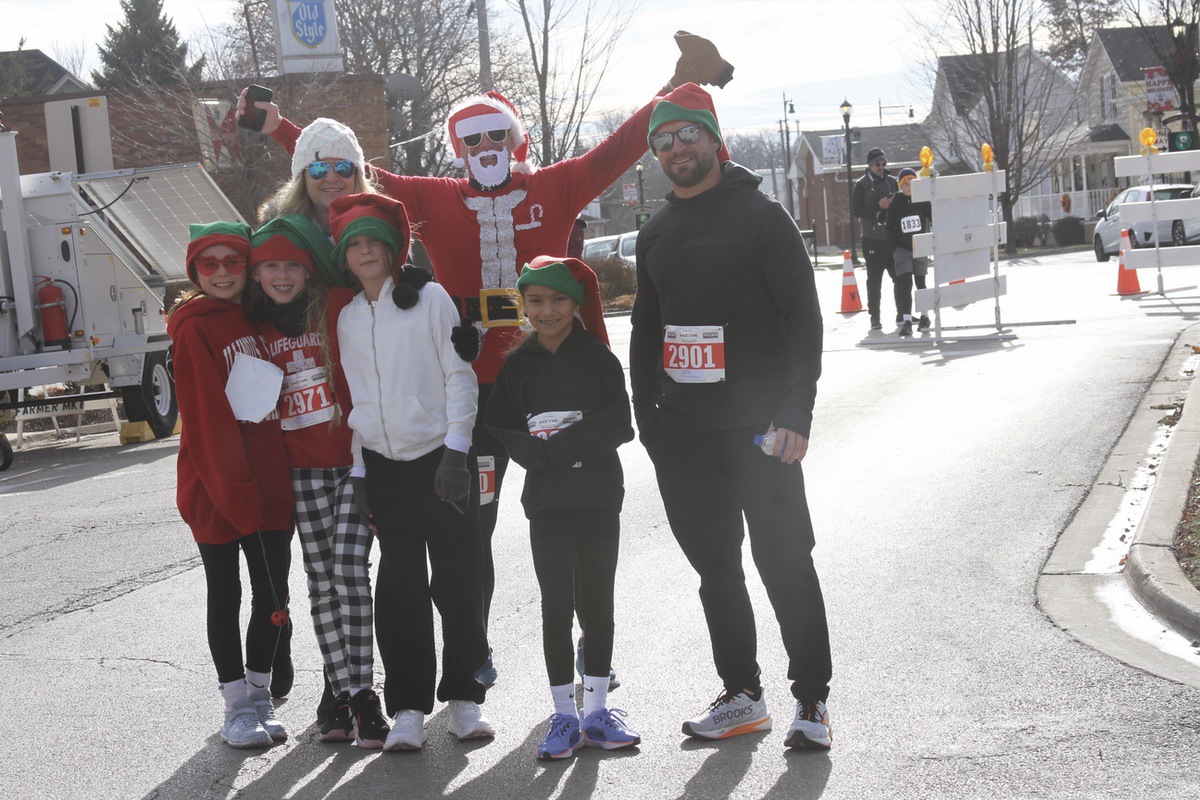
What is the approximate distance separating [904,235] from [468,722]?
12638mm

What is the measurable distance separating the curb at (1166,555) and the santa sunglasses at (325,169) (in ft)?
11.5

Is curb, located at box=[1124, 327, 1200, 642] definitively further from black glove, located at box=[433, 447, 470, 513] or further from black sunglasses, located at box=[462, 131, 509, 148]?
black sunglasses, located at box=[462, 131, 509, 148]

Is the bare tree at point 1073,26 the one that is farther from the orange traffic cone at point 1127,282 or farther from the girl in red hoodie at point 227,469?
the girl in red hoodie at point 227,469

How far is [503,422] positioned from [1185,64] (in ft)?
127

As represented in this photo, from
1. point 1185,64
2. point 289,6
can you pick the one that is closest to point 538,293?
point 289,6

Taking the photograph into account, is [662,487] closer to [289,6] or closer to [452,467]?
[452,467]

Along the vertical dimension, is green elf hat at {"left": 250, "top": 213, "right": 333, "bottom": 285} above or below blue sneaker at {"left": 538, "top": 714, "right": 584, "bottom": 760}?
above

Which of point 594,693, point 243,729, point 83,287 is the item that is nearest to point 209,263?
point 243,729

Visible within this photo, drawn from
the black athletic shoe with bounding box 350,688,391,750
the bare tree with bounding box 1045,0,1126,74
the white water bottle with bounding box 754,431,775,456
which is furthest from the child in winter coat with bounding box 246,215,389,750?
the bare tree with bounding box 1045,0,1126,74

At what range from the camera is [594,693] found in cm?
423

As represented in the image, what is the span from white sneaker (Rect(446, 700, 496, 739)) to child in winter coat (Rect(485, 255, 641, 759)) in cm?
21

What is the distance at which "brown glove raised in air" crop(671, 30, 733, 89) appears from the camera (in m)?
4.82

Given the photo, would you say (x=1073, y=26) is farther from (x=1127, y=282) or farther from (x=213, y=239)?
(x=213, y=239)

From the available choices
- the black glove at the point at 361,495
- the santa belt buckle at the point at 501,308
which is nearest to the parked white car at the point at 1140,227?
the santa belt buckle at the point at 501,308
